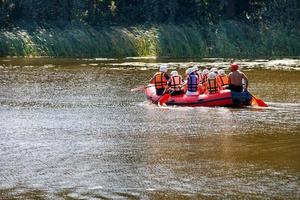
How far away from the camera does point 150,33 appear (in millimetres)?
41750

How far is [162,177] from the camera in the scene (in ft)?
39.1

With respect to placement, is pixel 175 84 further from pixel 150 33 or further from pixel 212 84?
pixel 150 33

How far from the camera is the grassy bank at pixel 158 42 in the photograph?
41.2m

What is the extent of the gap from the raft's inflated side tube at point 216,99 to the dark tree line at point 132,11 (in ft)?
85.7

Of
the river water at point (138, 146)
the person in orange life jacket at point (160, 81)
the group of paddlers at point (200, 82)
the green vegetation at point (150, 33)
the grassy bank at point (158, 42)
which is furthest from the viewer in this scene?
the green vegetation at point (150, 33)

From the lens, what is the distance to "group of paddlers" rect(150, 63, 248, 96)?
21.0 meters

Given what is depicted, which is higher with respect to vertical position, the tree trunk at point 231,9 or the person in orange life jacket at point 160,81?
the tree trunk at point 231,9

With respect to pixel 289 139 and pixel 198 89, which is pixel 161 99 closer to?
pixel 198 89

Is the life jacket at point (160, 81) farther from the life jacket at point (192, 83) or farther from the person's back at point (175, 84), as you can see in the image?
the life jacket at point (192, 83)

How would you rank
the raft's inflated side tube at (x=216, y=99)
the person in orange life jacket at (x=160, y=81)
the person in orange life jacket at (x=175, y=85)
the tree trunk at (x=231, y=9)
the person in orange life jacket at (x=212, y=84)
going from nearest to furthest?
1. the raft's inflated side tube at (x=216, y=99)
2. the person in orange life jacket at (x=212, y=84)
3. the person in orange life jacket at (x=175, y=85)
4. the person in orange life jacket at (x=160, y=81)
5. the tree trunk at (x=231, y=9)

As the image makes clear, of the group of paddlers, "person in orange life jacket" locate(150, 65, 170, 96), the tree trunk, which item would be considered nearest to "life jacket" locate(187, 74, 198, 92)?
the group of paddlers

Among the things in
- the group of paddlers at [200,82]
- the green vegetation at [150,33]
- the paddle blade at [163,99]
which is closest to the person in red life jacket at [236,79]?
the group of paddlers at [200,82]

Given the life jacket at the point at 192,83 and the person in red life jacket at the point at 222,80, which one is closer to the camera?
the life jacket at the point at 192,83

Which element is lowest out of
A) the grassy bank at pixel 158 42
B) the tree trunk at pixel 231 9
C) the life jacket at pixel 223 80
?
the grassy bank at pixel 158 42
